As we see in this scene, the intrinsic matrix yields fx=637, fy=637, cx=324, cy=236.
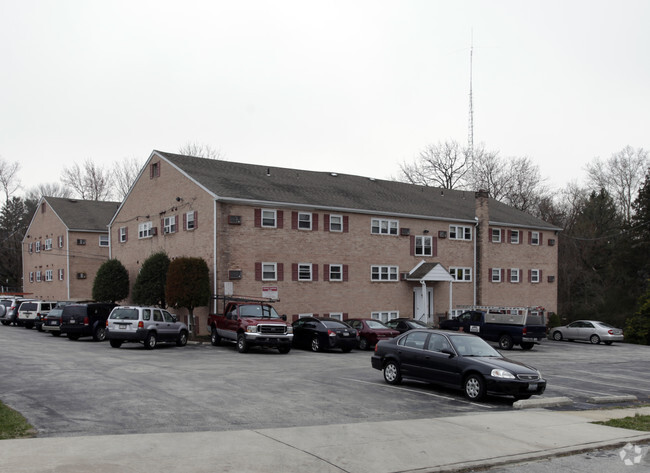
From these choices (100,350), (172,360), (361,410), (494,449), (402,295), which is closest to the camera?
(494,449)

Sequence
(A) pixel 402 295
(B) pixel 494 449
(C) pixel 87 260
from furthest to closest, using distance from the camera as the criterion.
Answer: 1. (C) pixel 87 260
2. (A) pixel 402 295
3. (B) pixel 494 449

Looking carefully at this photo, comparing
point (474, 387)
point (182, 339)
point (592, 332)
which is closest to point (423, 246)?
point (592, 332)

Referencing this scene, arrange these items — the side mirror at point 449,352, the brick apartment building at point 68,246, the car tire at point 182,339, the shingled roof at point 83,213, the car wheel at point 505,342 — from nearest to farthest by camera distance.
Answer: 1. the side mirror at point 449,352
2. the car tire at point 182,339
3. the car wheel at point 505,342
4. the brick apartment building at point 68,246
5. the shingled roof at point 83,213

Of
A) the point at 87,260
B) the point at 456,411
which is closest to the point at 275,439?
the point at 456,411

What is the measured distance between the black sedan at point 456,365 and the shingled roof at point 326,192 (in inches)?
724

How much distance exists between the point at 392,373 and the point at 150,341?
13.3 m

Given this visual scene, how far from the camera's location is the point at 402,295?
132 ft

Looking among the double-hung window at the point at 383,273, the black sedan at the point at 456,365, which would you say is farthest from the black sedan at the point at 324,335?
the double-hung window at the point at 383,273

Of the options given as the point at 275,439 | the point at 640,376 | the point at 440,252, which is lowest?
the point at 640,376

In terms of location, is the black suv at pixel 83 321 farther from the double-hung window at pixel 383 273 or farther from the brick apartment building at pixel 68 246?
the brick apartment building at pixel 68 246

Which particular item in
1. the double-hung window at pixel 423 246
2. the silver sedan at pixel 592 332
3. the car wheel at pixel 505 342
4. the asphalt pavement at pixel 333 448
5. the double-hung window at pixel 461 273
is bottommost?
the silver sedan at pixel 592 332

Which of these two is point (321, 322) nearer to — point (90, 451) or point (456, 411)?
point (456, 411)

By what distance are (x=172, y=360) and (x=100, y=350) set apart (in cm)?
490

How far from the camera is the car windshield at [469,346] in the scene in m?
15.2
